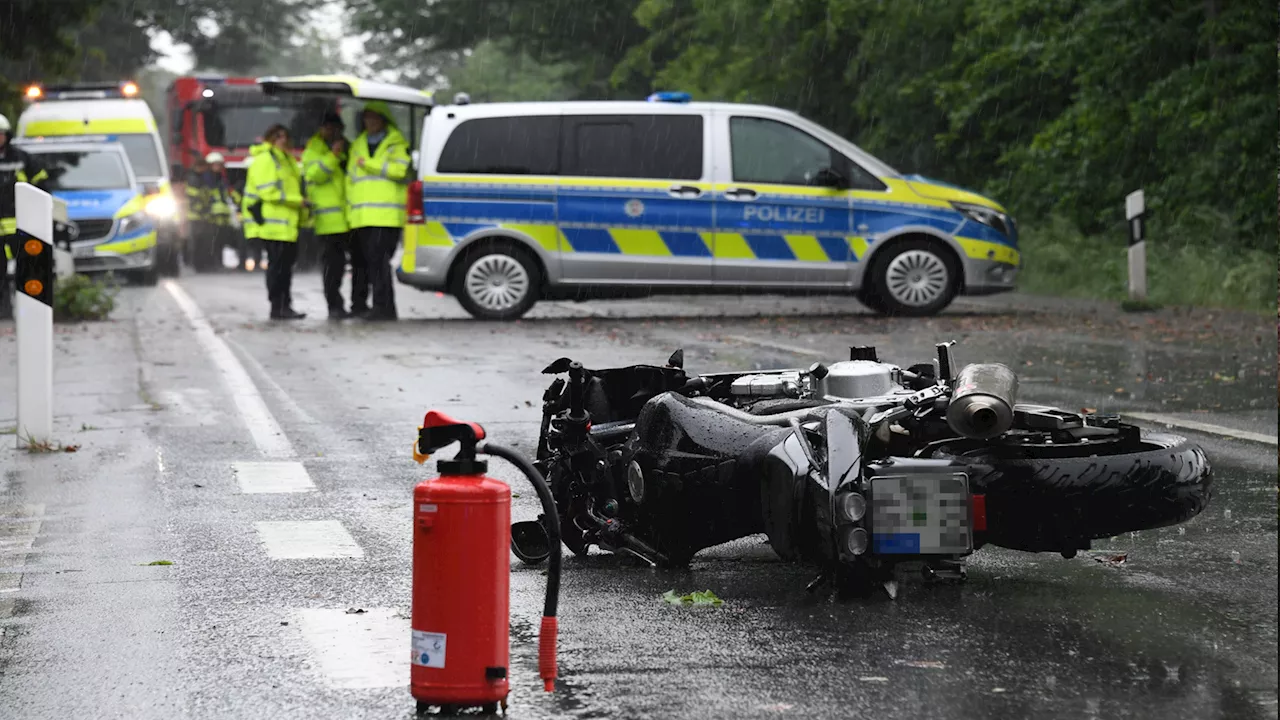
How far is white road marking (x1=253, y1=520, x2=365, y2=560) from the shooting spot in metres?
6.57

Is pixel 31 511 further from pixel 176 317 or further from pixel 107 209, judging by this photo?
pixel 107 209

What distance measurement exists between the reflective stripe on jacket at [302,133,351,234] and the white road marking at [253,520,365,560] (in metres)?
11.8

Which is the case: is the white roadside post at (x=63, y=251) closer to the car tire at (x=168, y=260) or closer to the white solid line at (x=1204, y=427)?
the car tire at (x=168, y=260)

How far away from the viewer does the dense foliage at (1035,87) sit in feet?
71.6

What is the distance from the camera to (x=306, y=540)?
6.85 metres

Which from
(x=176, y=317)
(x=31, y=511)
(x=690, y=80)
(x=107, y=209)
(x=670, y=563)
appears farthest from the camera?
(x=690, y=80)

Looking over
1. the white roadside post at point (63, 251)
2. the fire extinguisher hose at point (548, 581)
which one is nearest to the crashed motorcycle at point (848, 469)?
the fire extinguisher hose at point (548, 581)

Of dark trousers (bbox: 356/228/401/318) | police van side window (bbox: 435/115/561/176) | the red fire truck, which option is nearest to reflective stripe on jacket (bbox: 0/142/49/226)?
dark trousers (bbox: 356/228/401/318)

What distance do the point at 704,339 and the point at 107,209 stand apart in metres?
12.9

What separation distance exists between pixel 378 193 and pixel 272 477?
10.2 meters

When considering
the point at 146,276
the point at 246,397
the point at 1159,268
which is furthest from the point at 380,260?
the point at 146,276

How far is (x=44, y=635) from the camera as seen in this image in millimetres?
5395

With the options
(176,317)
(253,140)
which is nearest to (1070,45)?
(176,317)

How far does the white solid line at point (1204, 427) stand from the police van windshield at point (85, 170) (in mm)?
19289
